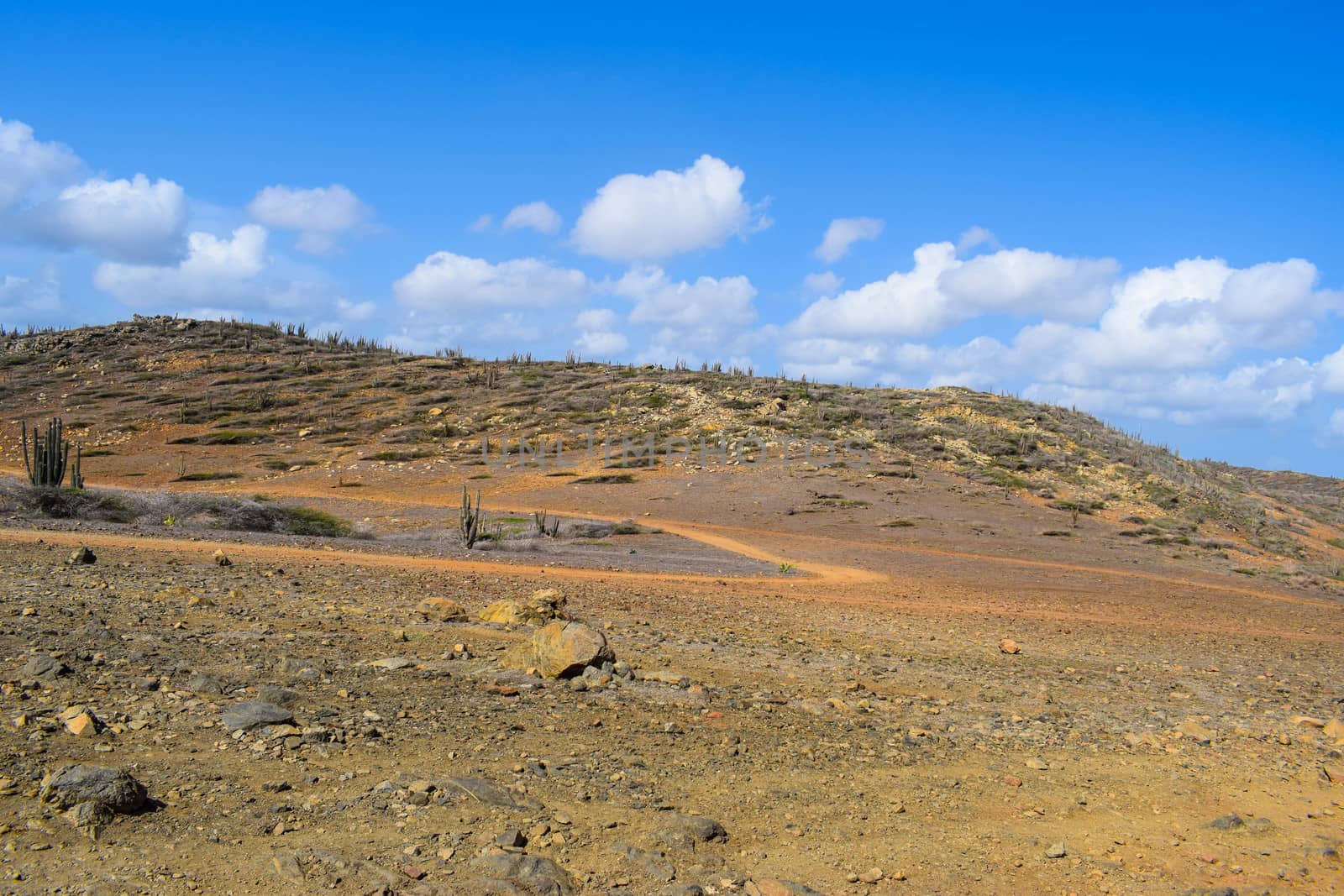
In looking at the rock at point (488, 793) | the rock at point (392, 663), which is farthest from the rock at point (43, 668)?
the rock at point (488, 793)

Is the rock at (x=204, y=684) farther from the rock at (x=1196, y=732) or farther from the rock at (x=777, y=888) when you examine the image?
the rock at (x=1196, y=732)

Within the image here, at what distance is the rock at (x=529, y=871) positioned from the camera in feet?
14.4

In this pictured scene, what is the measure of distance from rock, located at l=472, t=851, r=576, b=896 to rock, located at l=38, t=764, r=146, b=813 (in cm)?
179

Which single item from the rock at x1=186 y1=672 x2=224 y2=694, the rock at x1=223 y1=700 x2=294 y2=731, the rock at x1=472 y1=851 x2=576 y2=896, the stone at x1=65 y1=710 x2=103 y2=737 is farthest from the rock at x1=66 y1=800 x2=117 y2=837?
the rock at x1=186 y1=672 x2=224 y2=694

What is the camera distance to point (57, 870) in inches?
158

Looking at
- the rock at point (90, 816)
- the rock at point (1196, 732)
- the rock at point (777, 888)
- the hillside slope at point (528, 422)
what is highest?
the hillside slope at point (528, 422)

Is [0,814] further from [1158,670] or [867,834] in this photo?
[1158,670]

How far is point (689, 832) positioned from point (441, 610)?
6.28 m

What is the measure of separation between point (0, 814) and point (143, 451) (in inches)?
1711

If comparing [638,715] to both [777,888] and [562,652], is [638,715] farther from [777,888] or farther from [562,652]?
[777,888]

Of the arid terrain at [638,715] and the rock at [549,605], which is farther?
the rock at [549,605]

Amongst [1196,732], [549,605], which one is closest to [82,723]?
[549,605]

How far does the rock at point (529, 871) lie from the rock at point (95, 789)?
179 cm

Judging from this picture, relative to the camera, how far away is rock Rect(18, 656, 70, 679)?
636 cm
